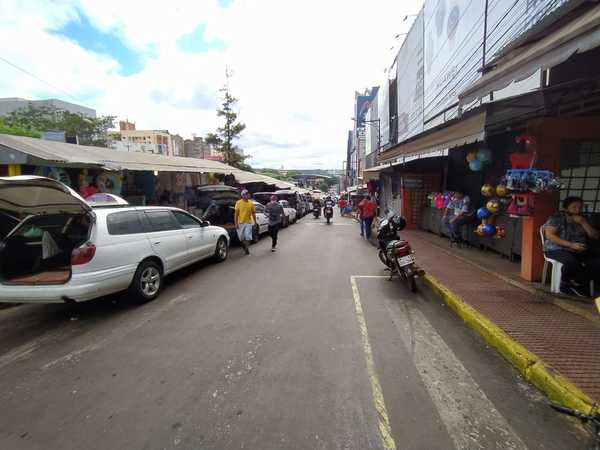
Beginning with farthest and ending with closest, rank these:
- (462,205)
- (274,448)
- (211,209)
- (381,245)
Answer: (211,209)
(462,205)
(381,245)
(274,448)

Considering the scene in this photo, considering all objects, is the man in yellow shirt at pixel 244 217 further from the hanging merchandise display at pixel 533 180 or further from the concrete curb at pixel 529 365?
the hanging merchandise display at pixel 533 180

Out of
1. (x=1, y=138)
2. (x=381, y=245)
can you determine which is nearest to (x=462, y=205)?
(x=381, y=245)

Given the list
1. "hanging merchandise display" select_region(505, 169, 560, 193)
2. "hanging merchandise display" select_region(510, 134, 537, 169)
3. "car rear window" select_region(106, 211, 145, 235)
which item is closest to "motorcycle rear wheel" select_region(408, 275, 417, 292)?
"hanging merchandise display" select_region(505, 169, 560, 193)

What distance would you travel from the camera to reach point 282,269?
7.06 meters

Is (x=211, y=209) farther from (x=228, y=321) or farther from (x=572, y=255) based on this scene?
(x=572, y=255)

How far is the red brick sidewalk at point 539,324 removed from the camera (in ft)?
9.27

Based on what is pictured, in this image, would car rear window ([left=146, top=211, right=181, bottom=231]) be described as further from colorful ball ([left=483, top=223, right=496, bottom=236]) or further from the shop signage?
the shop signage

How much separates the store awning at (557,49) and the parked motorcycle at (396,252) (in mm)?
2869

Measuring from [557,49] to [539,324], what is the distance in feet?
10.2

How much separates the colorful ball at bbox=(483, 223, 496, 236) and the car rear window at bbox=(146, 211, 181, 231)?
7177mm

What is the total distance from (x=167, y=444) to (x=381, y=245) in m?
5.56

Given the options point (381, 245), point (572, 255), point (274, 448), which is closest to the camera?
point (274, 448)

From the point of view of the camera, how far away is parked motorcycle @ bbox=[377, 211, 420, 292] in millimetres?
5508

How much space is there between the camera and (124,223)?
4891mm
